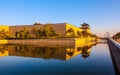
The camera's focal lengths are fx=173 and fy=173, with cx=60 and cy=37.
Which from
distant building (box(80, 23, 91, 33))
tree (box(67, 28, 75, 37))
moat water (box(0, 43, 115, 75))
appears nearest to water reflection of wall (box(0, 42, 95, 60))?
moat water (box(0, 43, 115, 75))

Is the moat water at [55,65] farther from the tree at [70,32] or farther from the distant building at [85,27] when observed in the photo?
the distant building at [85,27]

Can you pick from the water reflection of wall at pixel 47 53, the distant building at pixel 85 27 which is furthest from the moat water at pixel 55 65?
the distant building at pixel 85 27

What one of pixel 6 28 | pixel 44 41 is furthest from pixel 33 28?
pixel 44 41

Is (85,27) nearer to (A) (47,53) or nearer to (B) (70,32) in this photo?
(B) (70,32)

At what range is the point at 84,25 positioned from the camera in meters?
128

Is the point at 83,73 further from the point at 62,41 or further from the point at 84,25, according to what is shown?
the point at 84,25

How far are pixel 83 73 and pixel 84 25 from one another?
117484 millimetres

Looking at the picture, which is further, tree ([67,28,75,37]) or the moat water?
tree ([67,28,75,37])

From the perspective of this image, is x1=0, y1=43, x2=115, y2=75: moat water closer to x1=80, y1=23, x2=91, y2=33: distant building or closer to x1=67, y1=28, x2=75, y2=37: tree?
x1=67, y1=28, x2=75, y2=37: tree

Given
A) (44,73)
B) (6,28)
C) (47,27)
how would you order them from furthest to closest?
(6,28) → (47,27) → (44,73)

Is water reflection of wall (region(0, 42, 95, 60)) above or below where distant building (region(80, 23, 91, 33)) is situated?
below

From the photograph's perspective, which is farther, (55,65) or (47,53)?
(47,53)

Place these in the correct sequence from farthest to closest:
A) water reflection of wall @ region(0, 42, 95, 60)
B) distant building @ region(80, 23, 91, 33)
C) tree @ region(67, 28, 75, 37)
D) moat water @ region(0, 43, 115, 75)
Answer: distant building @ region(80, 23, 91, 33) < tree @ region(67, 28, 75, 37) < water reflection of wall @ region(0, 42, 95, 60) < moat water @ region(0, 43, 115, 75)

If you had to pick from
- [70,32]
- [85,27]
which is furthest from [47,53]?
[85,27]
